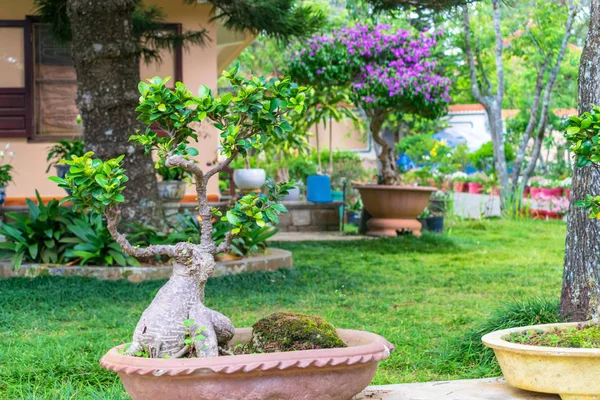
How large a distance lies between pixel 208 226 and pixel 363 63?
283 inches

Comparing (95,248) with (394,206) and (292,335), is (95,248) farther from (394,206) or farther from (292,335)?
(394,206)

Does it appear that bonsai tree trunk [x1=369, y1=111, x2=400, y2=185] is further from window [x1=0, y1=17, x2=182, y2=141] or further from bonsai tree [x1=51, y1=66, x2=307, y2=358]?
bonsai tree [x1=51, y1=66, x2=307, y2=358]

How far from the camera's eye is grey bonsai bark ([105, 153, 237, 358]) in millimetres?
2908

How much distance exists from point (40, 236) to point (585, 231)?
476cm

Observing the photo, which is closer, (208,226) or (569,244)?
(208,226)

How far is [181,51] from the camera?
11.1 meters

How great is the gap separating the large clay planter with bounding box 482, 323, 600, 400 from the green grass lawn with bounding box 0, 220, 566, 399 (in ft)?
2.76

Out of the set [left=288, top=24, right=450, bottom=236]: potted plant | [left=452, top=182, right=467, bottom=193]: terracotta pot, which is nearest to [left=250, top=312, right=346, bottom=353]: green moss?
[left=288, top=24, right=450, bottom=236]: potted plant

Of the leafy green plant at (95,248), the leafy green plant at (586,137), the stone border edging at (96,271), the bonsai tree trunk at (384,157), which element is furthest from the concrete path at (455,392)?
the bonsai tree trunk at (384,157)

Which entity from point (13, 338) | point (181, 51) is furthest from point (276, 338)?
point (181, 51)

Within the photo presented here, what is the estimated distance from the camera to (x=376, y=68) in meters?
9.94

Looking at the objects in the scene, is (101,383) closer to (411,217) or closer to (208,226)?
(208,226)

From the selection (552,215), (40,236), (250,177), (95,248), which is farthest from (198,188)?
(552,215)

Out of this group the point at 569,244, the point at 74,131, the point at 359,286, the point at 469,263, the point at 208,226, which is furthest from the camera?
the point at 74,131
